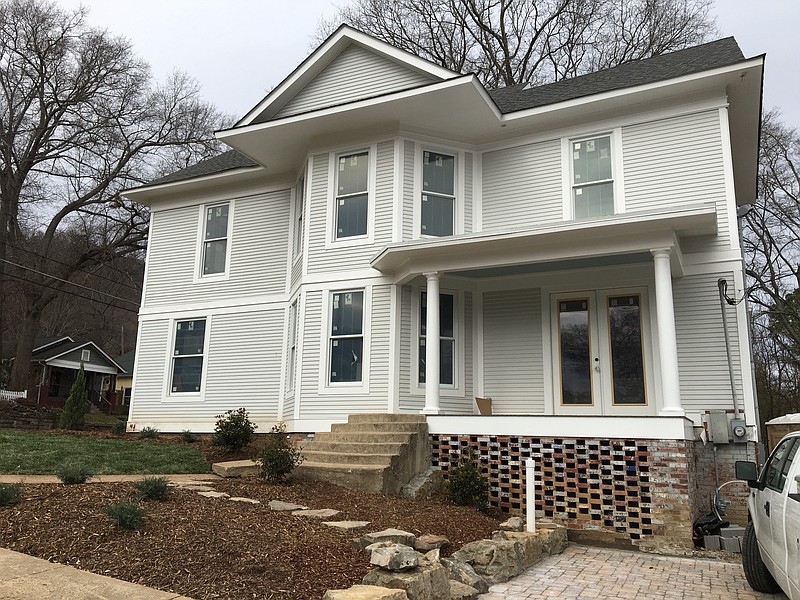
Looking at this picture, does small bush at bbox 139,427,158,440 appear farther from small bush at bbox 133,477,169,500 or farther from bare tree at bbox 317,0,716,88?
bare tree at bbox 317,0,716,88

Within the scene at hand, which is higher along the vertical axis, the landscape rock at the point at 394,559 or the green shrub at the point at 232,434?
the green shrub at the point at 232,434

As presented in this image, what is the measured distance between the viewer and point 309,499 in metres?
6.93

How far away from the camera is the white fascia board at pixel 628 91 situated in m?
9.05

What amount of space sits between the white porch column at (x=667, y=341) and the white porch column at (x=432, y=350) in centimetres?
315

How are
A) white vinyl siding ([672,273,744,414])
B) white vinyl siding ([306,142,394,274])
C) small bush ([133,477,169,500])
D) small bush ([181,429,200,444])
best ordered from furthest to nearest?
small bush ([181,429,200,444]), white vinyl siding ([306,142,394,274]), white vinyl siding ([672,273,744,414]), small bush ([133,477,169,500])

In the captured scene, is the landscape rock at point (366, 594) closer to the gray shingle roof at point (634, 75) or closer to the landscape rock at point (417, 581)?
the landscape rock at point (417, 581)

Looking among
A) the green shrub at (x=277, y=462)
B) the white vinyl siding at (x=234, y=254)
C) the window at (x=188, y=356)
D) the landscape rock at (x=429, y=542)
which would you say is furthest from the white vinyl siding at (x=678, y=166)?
the window at (x=188, y=356)

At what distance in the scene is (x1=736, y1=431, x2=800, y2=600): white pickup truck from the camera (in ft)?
12.4

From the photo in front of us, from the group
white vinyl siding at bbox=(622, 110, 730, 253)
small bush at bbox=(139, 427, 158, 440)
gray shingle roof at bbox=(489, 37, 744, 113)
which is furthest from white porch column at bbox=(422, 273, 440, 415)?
small bush at bbox=(139, 427, 158, 440)

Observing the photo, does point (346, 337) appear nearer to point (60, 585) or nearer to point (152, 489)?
point (152, 489)

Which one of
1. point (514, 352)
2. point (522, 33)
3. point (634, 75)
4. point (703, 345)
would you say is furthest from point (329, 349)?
point (522, 33)

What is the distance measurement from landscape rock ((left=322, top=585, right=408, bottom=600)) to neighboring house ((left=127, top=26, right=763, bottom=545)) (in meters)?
4.75

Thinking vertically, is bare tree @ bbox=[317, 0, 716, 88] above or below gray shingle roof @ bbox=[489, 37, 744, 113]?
above

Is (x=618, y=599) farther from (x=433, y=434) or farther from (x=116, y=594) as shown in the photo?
(x=433, y=434)
